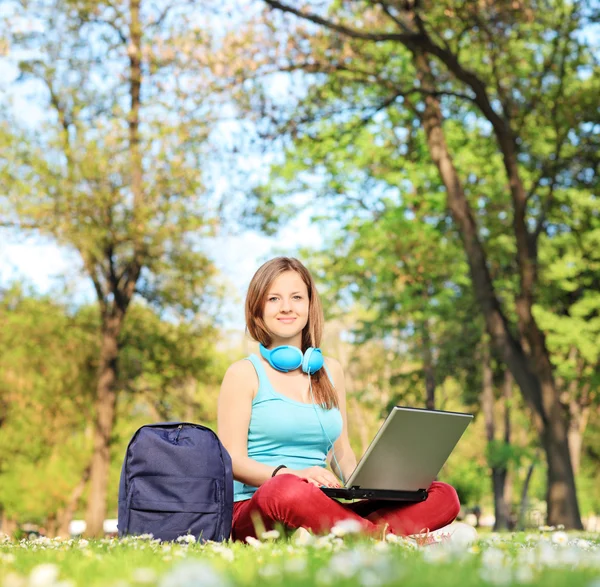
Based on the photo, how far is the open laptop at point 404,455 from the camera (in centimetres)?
427

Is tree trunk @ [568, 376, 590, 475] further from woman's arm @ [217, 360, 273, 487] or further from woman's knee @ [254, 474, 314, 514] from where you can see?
woman's knee @ [254, 474, 314, 514]

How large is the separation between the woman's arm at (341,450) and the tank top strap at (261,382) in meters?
0.55

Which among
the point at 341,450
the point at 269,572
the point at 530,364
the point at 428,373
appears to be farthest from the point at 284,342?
the point at 428,373

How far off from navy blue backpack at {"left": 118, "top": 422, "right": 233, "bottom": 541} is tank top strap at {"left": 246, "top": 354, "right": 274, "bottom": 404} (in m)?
0.63

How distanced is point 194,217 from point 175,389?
225 inches

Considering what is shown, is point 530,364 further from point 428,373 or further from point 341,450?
point 428,373

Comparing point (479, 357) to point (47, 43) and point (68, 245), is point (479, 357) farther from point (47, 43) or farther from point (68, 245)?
point (47, 43)

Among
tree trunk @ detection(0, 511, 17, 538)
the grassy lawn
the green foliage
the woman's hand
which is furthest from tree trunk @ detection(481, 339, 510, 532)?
tree trunk @ detection(0, 511, 17, 538)

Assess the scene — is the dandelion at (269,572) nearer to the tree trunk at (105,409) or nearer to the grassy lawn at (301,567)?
the grassy lawn at (301,567)

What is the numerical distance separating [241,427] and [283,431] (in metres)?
0.25

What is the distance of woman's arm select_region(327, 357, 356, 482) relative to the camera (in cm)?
542

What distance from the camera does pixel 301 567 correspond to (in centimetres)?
225

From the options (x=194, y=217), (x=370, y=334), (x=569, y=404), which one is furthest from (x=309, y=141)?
(x=569, y=404)

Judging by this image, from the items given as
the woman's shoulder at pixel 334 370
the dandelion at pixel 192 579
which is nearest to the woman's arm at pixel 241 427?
the woman's shoulder at pixel 334 370
